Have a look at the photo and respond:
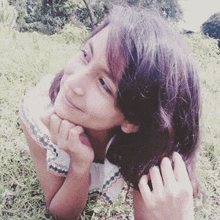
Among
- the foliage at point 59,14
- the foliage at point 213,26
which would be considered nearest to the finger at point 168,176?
the foliage at point 213,26

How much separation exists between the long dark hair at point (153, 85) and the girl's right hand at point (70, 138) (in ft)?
0.74

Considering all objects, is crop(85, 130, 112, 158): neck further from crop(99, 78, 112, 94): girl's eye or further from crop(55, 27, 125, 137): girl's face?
crop(99, 78, 112, 94): girl's eye

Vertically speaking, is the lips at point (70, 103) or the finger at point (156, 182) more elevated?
the lips at point (70, 103)

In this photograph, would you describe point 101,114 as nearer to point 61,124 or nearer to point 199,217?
point 61,124

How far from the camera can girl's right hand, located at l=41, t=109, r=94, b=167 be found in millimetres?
1218

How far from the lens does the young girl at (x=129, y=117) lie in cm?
109

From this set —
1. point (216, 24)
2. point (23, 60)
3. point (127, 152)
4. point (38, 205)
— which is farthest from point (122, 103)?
point (216, 24)

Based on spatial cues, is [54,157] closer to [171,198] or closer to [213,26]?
[171,198]

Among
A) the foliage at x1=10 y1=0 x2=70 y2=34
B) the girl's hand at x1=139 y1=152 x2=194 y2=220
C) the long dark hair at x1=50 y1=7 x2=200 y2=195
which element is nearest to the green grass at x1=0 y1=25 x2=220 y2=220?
the long dark hair at x1=50 y1=7 x2=200 y2=195

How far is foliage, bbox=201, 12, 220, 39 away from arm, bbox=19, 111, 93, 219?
1438 cm

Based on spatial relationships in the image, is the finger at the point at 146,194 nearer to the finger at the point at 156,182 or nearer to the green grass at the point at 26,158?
the finger at the point at 156,182

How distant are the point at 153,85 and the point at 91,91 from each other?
0.25 metres

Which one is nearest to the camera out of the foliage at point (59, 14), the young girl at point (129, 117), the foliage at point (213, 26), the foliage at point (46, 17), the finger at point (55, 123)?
the young girl at point (129, 117)

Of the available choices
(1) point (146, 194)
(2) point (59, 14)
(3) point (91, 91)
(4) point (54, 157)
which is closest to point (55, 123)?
(3) point (91, 91)
